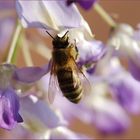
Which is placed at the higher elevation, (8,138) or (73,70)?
(73,70)

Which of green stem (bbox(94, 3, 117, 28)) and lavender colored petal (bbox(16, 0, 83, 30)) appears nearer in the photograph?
lavender colored petal (bbox(16, 0, 83, 30))

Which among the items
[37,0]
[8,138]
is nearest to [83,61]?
[37,0]

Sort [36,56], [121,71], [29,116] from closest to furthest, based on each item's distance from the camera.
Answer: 1. [29,116]
2. [121,71]
3. [36,56]

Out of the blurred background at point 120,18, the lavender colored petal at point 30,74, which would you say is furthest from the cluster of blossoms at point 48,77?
the blurred background at point 120,18

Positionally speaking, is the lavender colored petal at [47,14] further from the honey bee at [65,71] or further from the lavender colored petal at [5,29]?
the lavender colored petal at [5,29]

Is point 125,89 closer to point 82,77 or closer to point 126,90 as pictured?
point 126,90

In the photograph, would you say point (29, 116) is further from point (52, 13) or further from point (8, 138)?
point (8, 138)

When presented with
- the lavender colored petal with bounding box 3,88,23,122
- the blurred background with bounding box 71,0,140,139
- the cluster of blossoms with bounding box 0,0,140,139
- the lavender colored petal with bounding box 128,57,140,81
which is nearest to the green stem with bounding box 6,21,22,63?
the cluster of blossoms with bounding box 0,0,140,139

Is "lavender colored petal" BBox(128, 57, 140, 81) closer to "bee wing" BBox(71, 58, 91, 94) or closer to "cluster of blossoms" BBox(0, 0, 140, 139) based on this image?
"cluster of blossoms" BBox(0, 0, 140, 139)
